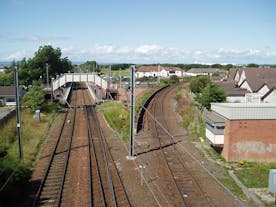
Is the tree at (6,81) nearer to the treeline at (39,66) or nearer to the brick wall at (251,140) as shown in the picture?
the treeline at (39,66)

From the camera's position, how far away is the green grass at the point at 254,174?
1577 centimetres

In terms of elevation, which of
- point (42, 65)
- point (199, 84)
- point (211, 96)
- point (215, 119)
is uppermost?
point (42, 65)

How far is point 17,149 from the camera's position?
2069 centimetres

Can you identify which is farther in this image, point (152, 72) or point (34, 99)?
point (152, 72)

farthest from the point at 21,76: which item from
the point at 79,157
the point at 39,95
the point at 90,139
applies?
the point at 79,157

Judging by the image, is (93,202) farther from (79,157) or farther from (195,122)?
(195,122)

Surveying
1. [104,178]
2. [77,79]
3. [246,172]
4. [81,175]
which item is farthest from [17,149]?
[77,79]

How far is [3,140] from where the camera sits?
21703mm

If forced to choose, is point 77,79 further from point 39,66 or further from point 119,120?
point 39,66

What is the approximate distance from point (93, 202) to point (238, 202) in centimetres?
592

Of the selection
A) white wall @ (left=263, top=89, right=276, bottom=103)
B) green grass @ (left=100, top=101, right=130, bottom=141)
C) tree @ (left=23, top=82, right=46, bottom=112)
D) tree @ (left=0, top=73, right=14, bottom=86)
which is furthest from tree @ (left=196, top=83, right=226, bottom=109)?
tree @ (left=0, top=73, right=14, bottom=86)

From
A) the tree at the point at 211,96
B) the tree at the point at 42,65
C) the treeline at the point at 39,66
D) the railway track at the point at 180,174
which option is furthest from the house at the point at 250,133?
the tree at the point at 42,65

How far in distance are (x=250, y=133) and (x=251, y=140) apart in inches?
16.5

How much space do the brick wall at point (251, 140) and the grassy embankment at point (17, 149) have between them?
1111cm
